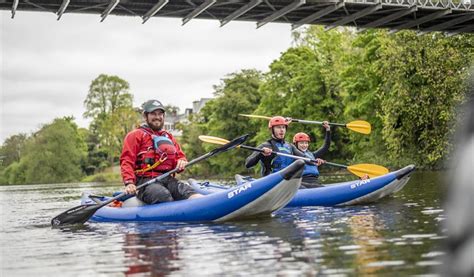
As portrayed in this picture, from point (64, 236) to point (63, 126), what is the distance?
58489 millimetres

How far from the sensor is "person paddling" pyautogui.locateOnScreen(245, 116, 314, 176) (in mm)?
10609

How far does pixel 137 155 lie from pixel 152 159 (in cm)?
21

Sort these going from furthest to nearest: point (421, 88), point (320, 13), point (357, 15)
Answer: point (421, 88) → point (357, 15) → point (320, 13)

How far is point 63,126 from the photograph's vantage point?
64438 millimetres

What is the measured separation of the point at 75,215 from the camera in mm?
9305

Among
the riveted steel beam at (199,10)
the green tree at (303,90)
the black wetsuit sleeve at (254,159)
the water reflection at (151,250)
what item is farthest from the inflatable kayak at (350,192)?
the green tree at (303,90)

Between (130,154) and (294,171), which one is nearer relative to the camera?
(294,171)

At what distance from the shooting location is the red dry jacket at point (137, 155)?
348 inches

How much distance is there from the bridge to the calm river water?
1163 cm

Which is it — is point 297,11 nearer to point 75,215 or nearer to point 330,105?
point 75,215

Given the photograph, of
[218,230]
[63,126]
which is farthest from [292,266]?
[63,126]

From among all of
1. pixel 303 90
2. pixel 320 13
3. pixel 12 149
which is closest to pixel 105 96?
pixel 12 149

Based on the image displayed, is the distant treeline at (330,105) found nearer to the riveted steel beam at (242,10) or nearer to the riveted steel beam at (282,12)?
the riveted steel beam at (282,12)

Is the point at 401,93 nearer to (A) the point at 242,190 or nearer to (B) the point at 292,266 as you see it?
Result: (A) the point at 242,190
